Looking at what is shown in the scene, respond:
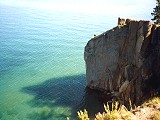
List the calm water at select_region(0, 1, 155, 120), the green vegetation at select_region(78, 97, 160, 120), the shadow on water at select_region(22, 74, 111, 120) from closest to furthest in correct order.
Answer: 1. the green vegetation at select_region(78, 97, 160, 120)
2. the shadow on water at select_region(22, 74, 111, 120)
3. the calm water at select_region(0, 1, 155, 120)

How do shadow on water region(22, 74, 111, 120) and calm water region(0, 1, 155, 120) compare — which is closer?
shadow on water region(22, 74, 111, 120)

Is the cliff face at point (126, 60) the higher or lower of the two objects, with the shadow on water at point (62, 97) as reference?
higher

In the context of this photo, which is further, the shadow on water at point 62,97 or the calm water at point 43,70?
the calm water at point 43,70

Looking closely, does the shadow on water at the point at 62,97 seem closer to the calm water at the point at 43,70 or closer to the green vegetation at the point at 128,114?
the calm water at the point at 43,70

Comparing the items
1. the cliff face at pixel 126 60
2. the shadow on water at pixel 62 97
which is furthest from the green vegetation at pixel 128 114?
the shadow on water at pixel 62 97

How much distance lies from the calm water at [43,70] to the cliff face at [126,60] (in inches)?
193

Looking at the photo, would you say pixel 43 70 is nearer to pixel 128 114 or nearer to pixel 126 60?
pixel 126 60

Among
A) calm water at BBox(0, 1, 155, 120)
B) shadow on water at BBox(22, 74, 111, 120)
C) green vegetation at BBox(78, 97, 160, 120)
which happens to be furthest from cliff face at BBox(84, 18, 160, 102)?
green vegetation at BBox(78, 97, 160, 120)

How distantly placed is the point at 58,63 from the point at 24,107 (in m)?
24.6

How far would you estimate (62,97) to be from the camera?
4897 centimetres

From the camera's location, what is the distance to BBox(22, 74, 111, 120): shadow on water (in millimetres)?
43000

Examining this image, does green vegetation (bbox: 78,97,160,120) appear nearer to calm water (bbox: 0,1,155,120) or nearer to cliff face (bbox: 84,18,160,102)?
cliff face (bbox: 84,18,160,102)

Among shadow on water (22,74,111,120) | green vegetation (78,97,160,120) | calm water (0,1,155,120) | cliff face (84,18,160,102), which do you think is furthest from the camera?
calm water (0,1,155,120)

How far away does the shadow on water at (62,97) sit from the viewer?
43000 millimetres
